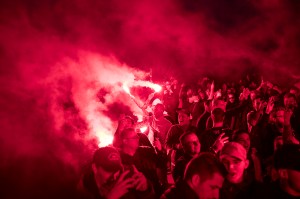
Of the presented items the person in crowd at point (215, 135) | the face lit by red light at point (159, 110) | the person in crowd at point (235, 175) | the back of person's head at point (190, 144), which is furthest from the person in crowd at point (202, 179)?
the face lit by red light at point (159, 110)

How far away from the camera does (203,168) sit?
2.86 metres

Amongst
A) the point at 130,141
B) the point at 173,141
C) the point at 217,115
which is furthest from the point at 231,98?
the point at 130,141

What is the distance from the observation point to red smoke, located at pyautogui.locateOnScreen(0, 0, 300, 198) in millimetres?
5201

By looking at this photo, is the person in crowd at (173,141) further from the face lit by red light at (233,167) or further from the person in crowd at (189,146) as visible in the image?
the face lit by red light at (233,167)

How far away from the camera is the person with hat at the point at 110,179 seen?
308 cm

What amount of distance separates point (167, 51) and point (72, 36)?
387 cm

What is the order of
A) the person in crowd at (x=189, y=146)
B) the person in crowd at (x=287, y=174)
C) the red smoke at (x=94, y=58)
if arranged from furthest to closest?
the red smoke at (x=94, y=58) < the person in crowd at (x=189, y=146) < the person in crowd at (x=287, y=174)

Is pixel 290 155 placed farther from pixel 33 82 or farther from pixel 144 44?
pixel 144 44

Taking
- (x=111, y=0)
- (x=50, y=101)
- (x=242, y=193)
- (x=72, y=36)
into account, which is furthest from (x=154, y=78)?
(x=242, y=193)

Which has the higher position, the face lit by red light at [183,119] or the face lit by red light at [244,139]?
the face lit by red light at [183,119]

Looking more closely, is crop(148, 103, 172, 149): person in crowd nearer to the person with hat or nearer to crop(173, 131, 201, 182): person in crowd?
crop(173, 131, 201, 182): person in crowd

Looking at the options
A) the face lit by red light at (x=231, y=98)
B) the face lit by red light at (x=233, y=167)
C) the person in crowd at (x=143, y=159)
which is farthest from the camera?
the face lit by red light at (x=231, y=98)

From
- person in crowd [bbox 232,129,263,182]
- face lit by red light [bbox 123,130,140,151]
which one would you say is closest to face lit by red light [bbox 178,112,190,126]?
person in crowd [bbox 232,129,263,182]

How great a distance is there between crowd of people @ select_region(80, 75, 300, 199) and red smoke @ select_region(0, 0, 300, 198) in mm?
1007
